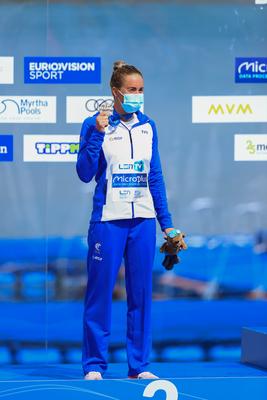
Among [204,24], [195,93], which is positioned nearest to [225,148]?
[195,93]

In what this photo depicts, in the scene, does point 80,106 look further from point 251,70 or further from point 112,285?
point 112,285

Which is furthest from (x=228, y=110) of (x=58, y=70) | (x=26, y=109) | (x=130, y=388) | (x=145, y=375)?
(x=130, y=388)

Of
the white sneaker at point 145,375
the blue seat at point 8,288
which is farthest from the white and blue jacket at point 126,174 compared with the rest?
the blue seat at point 8,288

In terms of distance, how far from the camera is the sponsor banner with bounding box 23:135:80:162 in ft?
22.1

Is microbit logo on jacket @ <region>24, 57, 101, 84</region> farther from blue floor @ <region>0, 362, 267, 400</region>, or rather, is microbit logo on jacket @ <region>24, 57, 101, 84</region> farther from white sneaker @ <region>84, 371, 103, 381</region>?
blue floor @ <region>0, 362, 267, 400</region>

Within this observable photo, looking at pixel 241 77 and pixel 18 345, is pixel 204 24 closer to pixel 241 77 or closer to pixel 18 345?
pixel 241 77

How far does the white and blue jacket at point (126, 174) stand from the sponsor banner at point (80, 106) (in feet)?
5.50

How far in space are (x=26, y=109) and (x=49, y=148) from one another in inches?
11.8

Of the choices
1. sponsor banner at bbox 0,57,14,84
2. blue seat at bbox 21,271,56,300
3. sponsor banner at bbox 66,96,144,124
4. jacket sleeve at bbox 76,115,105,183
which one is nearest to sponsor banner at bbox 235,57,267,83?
sponsor banner at bbox 66,96,144,124

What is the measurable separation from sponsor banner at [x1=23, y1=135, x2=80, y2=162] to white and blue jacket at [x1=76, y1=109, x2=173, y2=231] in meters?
1.69

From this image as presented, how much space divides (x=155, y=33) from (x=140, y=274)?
7.68 ft

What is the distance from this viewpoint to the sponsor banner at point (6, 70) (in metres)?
6.71

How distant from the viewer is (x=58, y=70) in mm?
6719

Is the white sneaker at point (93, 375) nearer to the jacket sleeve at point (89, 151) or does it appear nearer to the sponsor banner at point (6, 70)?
the jacket sleeve at point (89, 151)
